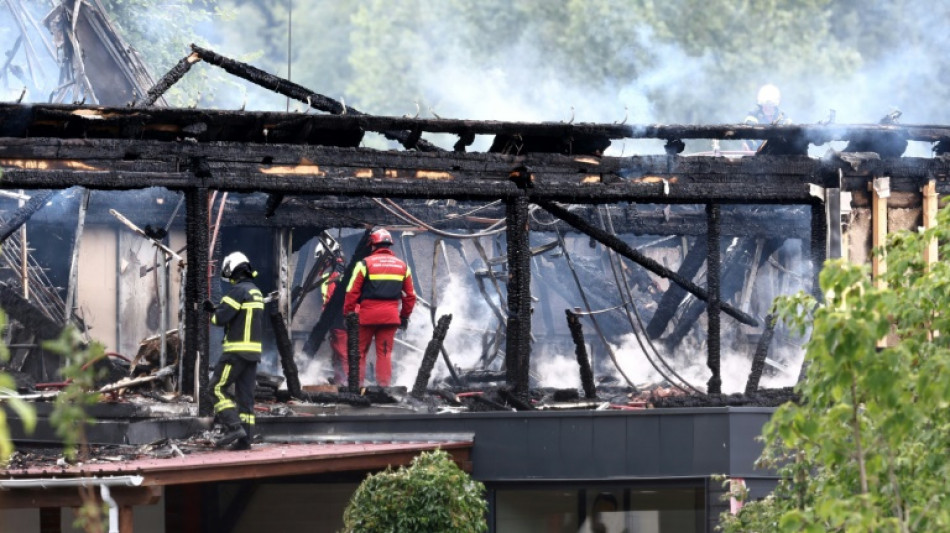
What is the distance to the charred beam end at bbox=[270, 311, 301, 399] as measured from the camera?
1617 centimetres

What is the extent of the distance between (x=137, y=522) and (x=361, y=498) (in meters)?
3.47

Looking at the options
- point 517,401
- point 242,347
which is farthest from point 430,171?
point 242,347

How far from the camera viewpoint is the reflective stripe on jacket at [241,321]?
1436 cm

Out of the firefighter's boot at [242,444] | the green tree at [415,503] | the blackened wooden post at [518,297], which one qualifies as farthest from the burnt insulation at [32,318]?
the green tree at [415,503]

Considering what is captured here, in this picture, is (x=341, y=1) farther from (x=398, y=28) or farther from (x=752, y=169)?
(x=752, y=169)

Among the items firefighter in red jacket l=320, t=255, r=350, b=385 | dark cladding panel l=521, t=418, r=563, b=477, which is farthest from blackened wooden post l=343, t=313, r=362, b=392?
firefighter in red jacket l=320, t=255, r=350, b=385

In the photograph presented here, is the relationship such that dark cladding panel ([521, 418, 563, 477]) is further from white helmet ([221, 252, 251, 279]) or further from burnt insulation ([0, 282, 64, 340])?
burnt insulation ([0, 282, 64, 340])

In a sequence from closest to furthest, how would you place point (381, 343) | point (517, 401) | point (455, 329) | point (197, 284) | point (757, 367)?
point (197, 284)
point (517, 401)
point (757, 367)
point (381, 343)
point (455, 329)

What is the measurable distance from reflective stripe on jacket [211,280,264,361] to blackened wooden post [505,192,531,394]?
2631 millimetres

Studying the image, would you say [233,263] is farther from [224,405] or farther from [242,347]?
[224,405]

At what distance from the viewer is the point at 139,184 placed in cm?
1473

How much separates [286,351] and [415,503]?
12.8 feet

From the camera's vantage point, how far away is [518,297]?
16.1m

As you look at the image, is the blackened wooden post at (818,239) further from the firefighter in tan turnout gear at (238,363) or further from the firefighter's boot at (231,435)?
the firefighter's boot at (231,435)
